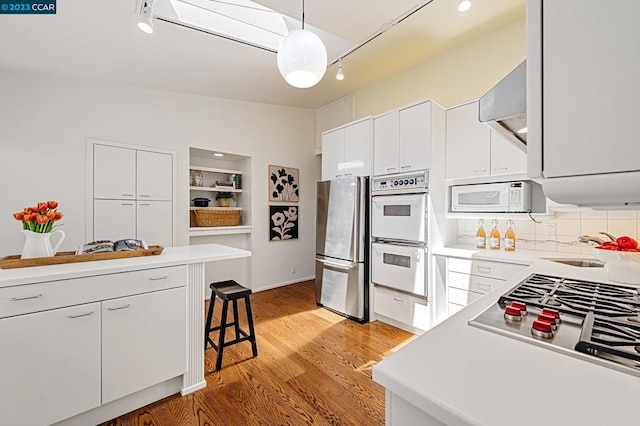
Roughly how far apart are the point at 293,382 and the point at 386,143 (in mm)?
2433

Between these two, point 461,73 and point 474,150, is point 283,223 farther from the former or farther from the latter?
point 461,73

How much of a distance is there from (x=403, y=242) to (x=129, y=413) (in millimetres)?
2521

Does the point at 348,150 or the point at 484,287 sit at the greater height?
the point at 348,150

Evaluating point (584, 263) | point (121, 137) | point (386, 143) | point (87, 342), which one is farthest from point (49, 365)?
point (584, 263)

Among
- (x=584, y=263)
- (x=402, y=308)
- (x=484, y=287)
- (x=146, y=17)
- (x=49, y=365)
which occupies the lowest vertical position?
(x=402, y=308)

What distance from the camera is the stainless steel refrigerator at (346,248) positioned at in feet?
10.5

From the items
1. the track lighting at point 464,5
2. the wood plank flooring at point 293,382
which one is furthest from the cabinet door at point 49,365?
the track lighting at point 464,5

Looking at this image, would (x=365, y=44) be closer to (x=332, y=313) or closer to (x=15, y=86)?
(x=332, y=313)

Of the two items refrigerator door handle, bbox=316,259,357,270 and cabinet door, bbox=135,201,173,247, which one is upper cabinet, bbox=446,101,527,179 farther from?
cabinet door, bbox=135,201,173,247

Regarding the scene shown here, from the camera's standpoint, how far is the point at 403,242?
2916mm

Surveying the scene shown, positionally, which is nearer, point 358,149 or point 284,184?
point 358,149

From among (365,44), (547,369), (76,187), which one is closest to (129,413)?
(547,369)

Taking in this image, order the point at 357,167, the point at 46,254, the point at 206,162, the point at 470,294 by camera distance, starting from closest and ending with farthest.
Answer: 1. the point at 46,254
2. the point at 470,294
3. the point at 357,167
4. the point at 206,162

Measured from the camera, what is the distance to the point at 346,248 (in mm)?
3260
